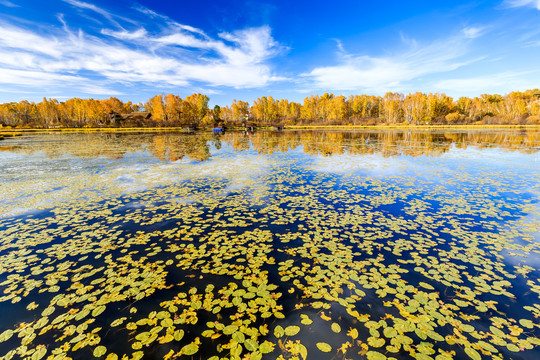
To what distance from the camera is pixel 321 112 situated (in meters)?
116

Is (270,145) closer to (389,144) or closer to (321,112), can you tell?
(389,144)

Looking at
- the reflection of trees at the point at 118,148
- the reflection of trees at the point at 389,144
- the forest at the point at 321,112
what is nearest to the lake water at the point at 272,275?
the reflection of trees at the point at 118,148

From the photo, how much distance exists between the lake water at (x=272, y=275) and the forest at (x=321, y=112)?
8673 cm

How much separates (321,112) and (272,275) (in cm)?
12060

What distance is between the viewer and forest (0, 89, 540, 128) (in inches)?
3659

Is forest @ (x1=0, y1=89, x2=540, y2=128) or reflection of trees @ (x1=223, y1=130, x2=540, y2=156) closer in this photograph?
reflection of trees @ (x1=223, y1=130, x2=540, y2=156)

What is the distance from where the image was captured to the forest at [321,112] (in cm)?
9294

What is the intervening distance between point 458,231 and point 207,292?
7.39 meters

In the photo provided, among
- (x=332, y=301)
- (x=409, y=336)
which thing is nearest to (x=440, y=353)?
(x=409, y=336)

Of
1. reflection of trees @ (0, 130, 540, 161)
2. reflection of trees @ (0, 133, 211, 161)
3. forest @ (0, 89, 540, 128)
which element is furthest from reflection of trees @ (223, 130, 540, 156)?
forest @ (0, 89, 540, 128)

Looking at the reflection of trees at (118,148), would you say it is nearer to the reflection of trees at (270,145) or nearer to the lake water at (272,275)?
the reflection of trees at (270,145)

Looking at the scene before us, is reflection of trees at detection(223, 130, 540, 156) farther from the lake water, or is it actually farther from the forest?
the forest

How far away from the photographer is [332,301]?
14.1ft

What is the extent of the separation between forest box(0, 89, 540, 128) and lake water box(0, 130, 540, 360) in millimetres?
86730
